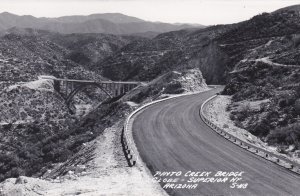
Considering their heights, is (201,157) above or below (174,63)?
above

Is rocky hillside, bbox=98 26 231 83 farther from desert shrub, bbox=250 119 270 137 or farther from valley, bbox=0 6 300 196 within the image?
desert shrub, bbox=250 119 270 137

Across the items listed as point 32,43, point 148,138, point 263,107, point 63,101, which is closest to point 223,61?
point 63,101

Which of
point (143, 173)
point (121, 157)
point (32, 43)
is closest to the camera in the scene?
point (143, 173)

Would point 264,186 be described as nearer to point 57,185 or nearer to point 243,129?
point 57,185

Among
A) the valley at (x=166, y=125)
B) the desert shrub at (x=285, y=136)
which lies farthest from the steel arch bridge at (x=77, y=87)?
the desert shrub at (x=285, y=136)

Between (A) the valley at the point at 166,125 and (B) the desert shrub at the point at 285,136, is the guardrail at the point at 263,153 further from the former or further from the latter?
(B) the desert shrub at the point at 285,136

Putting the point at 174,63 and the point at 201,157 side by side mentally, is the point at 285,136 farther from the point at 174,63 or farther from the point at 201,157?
the point at 174,63

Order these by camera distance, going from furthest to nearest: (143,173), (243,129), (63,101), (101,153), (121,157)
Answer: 1. (63,101)
2. (243,129)
3. (101,153)
4. (121,157)
5. (143,173)

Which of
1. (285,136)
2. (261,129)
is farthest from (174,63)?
(285,136)

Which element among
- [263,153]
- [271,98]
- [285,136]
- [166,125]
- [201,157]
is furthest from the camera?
[271,98]
